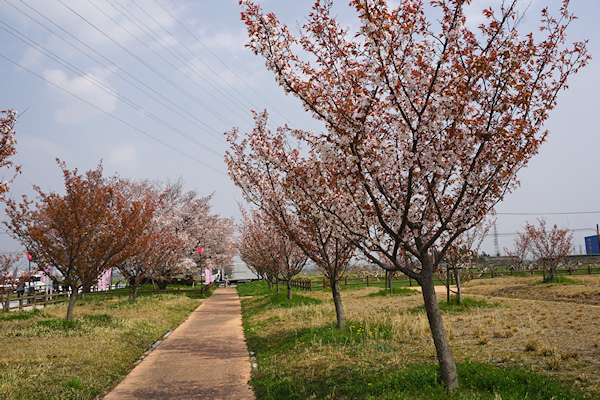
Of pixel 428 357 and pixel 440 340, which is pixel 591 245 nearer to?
pixel 428 357

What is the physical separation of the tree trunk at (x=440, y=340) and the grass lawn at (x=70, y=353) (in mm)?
5723

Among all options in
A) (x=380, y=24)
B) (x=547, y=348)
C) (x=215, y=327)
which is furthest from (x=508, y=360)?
(x=215, y=327)

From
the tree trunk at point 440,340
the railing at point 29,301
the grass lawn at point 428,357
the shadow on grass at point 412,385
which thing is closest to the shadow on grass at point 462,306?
the grass lawn at point 428,357

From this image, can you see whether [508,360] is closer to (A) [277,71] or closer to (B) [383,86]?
(B) [383,86]

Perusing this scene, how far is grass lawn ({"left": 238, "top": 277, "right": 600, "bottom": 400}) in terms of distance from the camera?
5586mm

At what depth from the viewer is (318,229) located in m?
10.6

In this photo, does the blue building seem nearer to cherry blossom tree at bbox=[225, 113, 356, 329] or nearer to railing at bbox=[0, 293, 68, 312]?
cherry blossom tree at bbox=[225, 113, 356, 329]

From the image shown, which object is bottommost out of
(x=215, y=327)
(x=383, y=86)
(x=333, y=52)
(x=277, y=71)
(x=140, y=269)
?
(x=215, y=327)

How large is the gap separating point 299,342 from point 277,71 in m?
6.81

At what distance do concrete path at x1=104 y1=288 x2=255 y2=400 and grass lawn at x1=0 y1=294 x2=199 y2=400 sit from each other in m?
0.46

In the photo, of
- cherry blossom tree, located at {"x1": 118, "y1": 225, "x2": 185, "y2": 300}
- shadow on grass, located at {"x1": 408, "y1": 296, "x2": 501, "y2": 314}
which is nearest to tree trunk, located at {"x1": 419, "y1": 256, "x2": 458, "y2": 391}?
shadow on grass, located at {"x1": 408, "y1": 296, "x2": 501, "y2": 314}

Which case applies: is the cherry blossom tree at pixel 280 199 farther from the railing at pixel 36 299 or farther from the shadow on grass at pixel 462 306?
the railing at pixel 36 299

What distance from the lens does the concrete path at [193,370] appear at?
6.77m

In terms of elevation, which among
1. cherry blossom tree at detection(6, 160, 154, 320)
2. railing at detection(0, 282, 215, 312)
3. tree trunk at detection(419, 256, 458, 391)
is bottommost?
railing at detection(0, 282, 215, 312)
